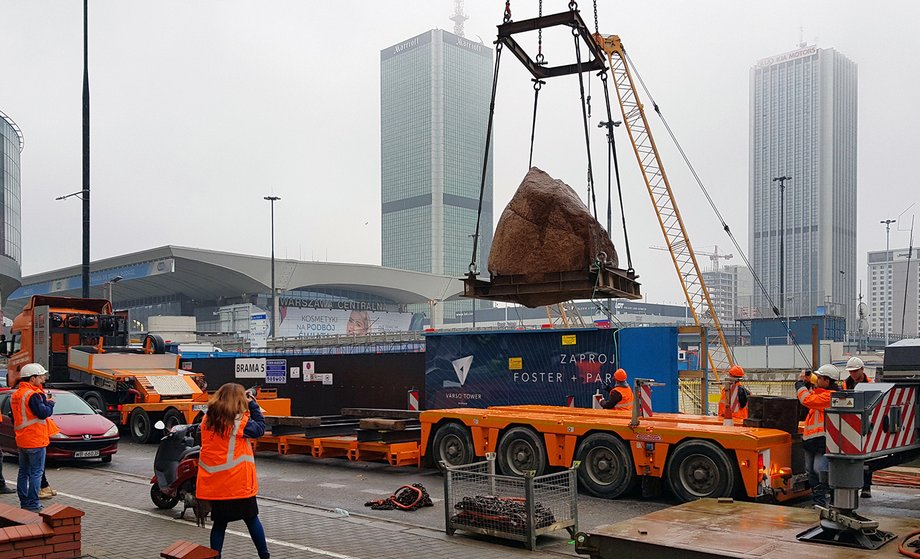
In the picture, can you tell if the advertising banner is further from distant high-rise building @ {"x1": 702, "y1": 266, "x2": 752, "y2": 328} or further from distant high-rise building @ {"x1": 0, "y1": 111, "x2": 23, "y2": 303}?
distant high-rise building @ {"x1": 702, "y1": 266, "x2": 752, "y2": 328}

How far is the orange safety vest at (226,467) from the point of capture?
6.67m

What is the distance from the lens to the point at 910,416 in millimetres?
7359

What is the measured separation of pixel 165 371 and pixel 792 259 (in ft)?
287

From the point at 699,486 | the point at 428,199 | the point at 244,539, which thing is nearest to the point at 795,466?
the point at 699,486

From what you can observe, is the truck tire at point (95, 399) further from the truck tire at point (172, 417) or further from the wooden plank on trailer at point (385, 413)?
the wooden plank on trailer at point (385, 413)

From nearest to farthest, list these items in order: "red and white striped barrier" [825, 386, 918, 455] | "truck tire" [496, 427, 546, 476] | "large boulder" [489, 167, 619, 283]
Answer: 1. "red and white striped barrier" [825, 386, 918, 455]
2. "large boulder" [489, 167, 619, 283]
3. "truck tire" [496, 427, 546, 476]

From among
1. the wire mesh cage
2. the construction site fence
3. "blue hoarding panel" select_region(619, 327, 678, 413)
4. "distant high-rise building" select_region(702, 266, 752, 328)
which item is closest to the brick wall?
the wire mesh cage

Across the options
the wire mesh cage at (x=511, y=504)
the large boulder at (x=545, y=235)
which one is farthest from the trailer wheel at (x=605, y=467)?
the wire mesh cage at (x=511, y=504)

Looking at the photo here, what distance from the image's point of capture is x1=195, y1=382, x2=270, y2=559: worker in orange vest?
263 inches

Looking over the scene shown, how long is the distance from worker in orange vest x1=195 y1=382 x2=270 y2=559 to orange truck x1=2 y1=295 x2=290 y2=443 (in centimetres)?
1301

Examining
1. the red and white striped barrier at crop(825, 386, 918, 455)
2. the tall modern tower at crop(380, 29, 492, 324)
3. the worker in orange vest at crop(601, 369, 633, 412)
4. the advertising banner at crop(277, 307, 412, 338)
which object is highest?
the tall modern tower at crop(380, 29, 492, 324)

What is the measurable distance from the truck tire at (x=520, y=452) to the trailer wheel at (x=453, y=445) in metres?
0.62

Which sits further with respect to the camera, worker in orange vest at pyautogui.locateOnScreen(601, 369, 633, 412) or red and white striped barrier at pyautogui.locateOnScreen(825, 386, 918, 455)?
worker in orange vest at pyautogui.locateOnScreen(601, 369, 633, 412)

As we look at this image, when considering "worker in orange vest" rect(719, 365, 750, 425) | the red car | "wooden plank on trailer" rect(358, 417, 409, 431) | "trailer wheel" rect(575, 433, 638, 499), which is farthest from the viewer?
"wooden plank on trailer" rect(358, 417, 409, 431)
